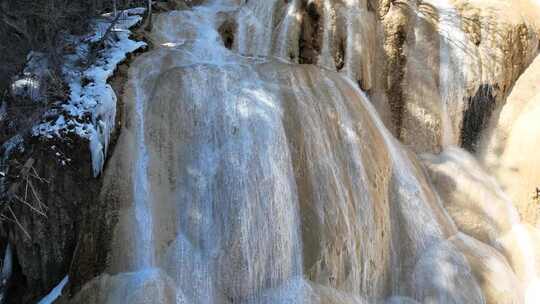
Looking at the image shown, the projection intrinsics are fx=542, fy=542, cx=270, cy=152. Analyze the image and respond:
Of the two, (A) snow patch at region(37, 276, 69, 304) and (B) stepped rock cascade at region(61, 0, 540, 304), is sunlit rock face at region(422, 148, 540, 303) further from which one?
(A) snow patch at region(37, 276, 69, 304)

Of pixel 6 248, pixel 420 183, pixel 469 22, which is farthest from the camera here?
pixel 469 22

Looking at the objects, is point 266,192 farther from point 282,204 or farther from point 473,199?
point 473,199

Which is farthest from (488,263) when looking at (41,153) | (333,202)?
(41,153)

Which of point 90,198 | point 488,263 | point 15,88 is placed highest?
point 15,88

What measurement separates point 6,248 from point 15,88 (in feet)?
6.14

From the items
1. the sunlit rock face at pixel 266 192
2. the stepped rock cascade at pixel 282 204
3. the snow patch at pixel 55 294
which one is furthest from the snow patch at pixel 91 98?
the snow patch at pixel 55 294

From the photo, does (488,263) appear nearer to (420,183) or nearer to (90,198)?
(420,183)

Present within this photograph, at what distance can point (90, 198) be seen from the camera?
228 inches

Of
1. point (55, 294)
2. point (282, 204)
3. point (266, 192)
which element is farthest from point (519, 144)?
point (55, 294)

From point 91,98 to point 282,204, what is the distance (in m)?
2.49

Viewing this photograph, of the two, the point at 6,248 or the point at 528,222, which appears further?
the point at 528,222

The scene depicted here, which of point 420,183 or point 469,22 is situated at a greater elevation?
point 469,22

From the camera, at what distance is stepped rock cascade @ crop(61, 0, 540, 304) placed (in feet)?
19.0

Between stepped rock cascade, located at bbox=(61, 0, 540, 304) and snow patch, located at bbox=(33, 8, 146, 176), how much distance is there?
9.7 inches
